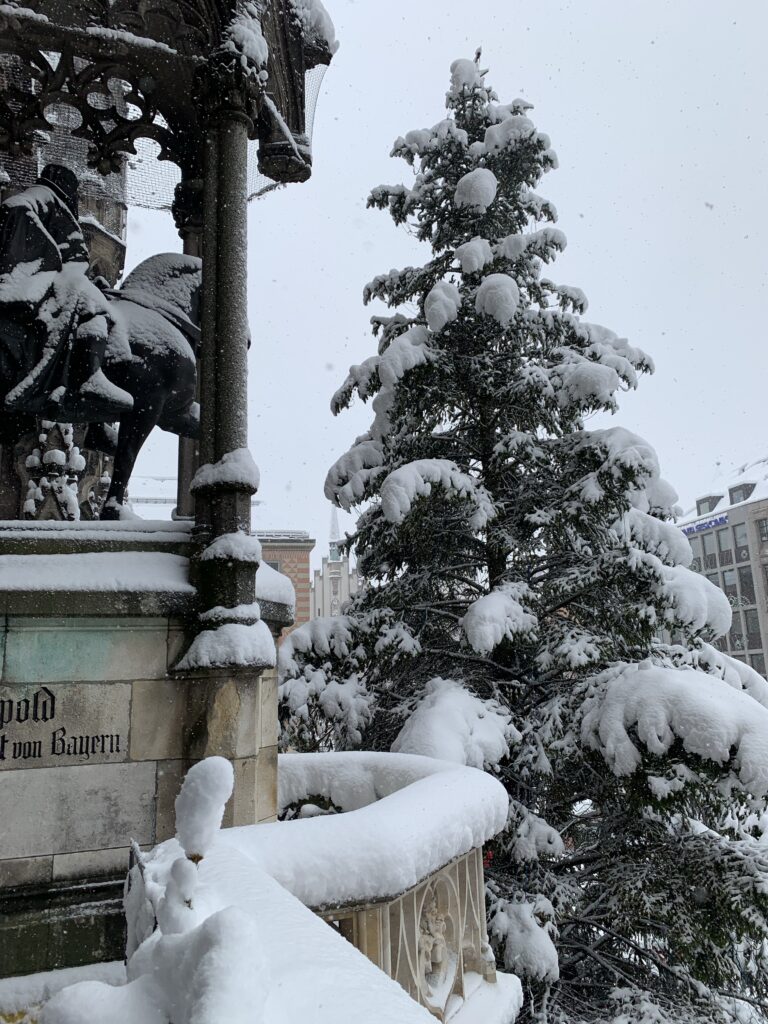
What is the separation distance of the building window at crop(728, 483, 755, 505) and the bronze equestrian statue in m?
52.0

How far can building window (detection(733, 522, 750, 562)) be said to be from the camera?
165 ft

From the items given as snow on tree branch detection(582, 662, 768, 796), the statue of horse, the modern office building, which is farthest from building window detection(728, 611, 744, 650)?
the statue of horse

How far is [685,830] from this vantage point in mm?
7055

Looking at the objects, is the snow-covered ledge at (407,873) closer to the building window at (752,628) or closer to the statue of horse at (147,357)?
the statue of horse at (147,357)

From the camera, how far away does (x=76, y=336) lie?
4664 millimetres

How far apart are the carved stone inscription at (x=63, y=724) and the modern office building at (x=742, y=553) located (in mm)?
46994

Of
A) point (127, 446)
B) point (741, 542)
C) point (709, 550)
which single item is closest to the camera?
point (127, 446)

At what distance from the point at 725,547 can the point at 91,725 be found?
2104 inches

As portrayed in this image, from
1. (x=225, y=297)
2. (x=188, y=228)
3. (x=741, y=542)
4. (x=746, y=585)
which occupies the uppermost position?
(x=741, y=542)

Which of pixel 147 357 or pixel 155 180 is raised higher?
pixel 155 180

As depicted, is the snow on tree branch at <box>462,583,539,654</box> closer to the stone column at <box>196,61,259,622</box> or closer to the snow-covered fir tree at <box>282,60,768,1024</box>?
the snow-covered fir tree at <box>282,60,768,1024</box>

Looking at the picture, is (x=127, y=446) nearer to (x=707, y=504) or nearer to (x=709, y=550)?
(x=709, y=550)

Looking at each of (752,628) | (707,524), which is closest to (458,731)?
(752,628)

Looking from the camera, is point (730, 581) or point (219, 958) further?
point (730, 581)
